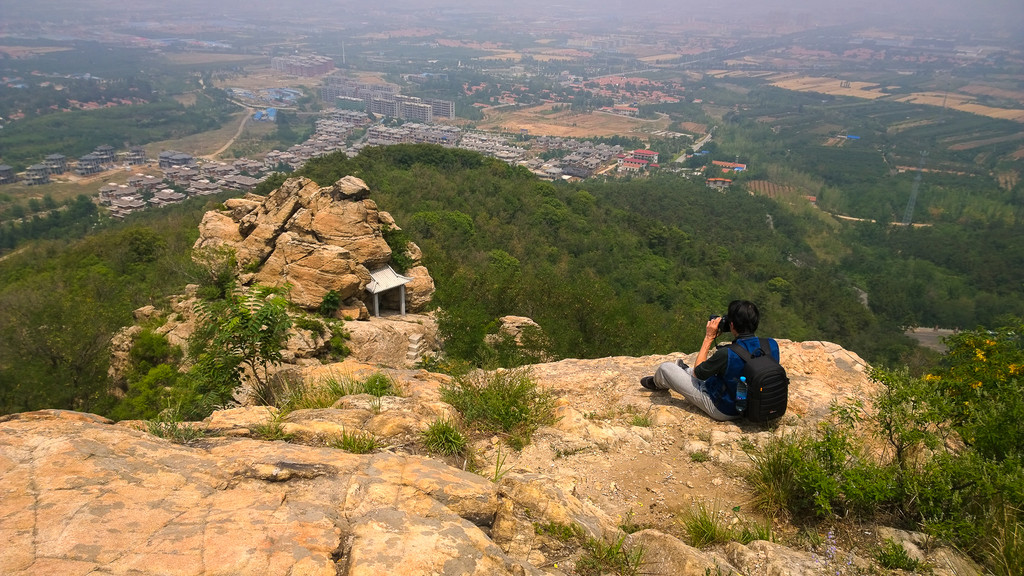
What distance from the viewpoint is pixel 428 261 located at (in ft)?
50.9

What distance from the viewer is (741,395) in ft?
14.6

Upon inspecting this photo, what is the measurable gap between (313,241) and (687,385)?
9568 mm

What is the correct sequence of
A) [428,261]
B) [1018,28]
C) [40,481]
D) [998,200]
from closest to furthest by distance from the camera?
1. [40,481]
2. [428,261]
3. [998,200]
4. [1018,28]

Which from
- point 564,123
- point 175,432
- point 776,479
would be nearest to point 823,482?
point 776,479

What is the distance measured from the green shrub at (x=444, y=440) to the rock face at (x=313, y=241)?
7.95 metres

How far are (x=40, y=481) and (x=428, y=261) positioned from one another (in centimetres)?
1301

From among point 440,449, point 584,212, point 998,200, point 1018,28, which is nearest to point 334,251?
point 440,449

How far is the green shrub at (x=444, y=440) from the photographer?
152 inches

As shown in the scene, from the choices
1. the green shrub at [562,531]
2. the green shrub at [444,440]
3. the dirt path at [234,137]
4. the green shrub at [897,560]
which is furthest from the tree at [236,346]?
the dirt path at [234,137]

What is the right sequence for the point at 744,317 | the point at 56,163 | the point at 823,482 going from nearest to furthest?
the point at 823,482 → the point at 744,317 → the point at 56,163

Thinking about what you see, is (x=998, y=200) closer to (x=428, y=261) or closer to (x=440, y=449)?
(x=428, y=261)

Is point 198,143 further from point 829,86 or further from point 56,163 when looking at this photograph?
point 829,86

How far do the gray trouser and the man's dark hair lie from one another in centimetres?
67

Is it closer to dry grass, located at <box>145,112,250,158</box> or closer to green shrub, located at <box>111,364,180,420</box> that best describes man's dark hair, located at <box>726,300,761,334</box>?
green shrub, located at <box>111,364,180,420</box>
